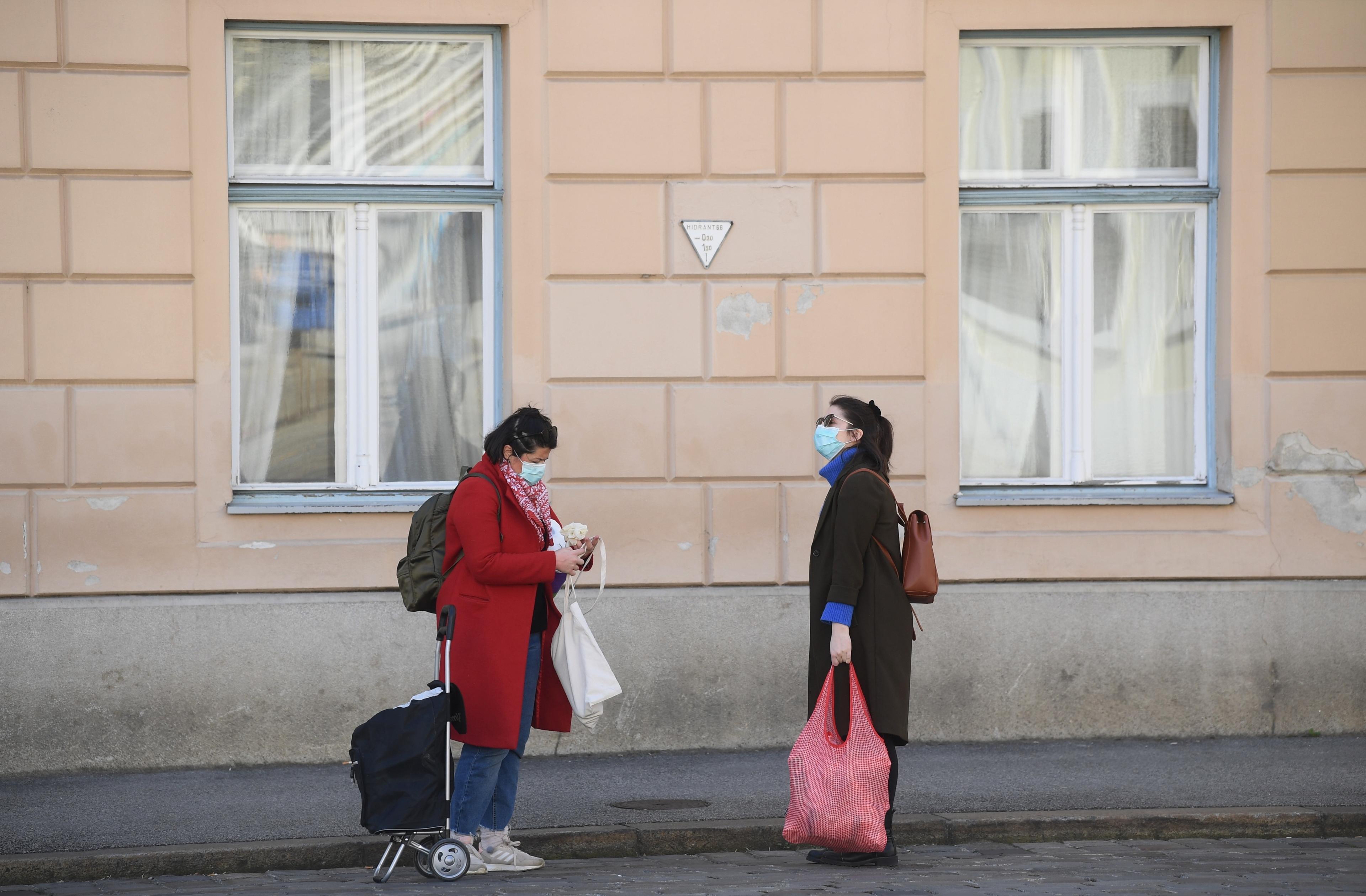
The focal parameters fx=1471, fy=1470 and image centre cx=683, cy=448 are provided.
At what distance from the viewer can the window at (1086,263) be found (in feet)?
26.9

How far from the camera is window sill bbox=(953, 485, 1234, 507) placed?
7.93 meters

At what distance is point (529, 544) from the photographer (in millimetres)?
5496

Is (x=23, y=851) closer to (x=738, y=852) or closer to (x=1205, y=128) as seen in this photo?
(x=738, y=852)

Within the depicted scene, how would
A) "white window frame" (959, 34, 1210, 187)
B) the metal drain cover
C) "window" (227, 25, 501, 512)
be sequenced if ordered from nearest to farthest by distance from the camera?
the metal drain cover → "window" (227, 25, 501, 512) → "white window frame" (959, 34, 1210, 187)

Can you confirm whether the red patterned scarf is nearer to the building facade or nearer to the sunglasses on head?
the sunglasses on head

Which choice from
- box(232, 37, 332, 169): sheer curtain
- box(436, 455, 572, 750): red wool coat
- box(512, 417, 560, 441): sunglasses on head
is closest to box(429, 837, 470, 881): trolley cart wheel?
box(436, 455, 572, 750): red wool coat

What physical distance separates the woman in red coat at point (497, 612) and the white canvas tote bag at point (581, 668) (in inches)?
4.2

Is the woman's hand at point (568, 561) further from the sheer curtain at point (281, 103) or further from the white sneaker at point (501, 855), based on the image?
the sheer curtain at point (281, 103)

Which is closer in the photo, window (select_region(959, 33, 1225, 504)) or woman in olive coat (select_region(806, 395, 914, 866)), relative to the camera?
woman in olive coat (select_region(806, 395, 914, 866))

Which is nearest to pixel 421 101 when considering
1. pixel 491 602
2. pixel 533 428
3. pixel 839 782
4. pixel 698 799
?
pixel 533 428

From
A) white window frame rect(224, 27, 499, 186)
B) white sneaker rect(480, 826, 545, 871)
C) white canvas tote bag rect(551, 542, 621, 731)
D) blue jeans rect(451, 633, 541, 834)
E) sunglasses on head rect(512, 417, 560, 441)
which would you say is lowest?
white sneaker rect(480, 826, 545, 871)

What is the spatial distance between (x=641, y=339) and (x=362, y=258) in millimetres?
1589

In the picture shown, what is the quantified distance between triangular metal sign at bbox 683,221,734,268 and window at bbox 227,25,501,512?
106 centimetres

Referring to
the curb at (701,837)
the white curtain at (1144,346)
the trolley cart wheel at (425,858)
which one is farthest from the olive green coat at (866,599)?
the white curtain at (1144,346)
